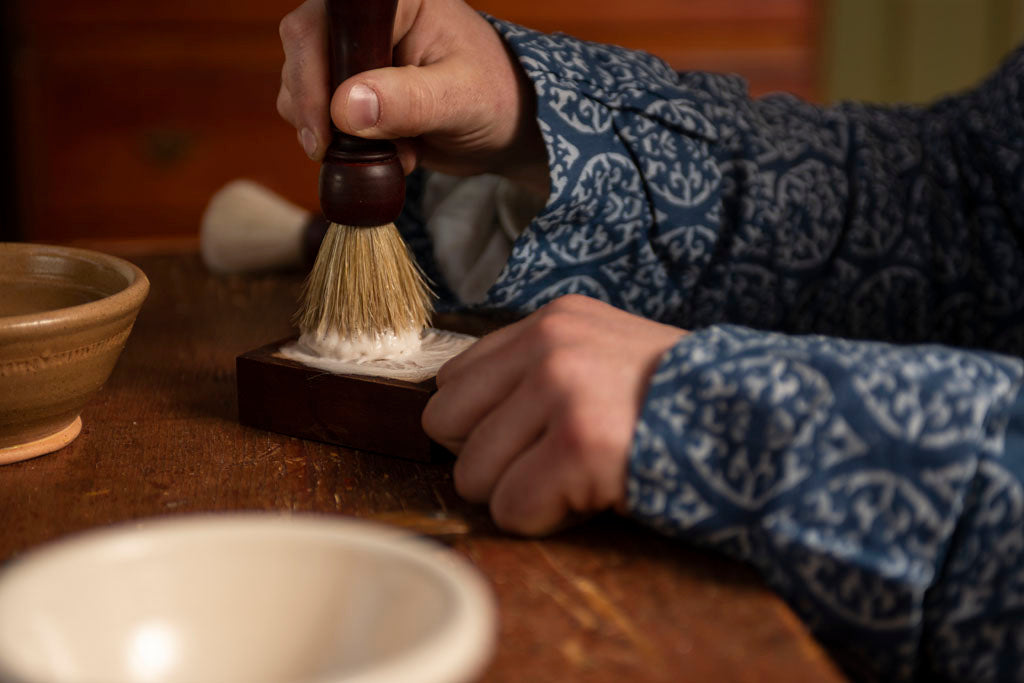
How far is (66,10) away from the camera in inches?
70.1

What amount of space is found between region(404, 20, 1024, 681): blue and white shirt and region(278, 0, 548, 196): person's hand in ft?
0.10

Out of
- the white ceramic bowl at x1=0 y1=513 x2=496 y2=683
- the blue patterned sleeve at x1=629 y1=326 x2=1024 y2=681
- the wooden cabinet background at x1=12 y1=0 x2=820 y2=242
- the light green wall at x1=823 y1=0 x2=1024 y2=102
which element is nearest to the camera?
the white ceramic bowl at x1=0 y1=513 x2=496 y2=683

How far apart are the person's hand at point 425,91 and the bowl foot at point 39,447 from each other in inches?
8.6

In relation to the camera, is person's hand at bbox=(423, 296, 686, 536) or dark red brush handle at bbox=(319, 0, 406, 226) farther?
dark red brush handle at bbox=(319, 0, 406, 226)

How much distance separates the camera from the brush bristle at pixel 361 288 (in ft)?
1.98

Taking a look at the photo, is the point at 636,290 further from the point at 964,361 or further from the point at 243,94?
the point at 243,94

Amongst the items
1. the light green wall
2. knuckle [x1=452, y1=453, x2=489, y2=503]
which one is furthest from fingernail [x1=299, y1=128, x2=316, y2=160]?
the light green wall

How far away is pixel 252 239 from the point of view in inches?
37.6

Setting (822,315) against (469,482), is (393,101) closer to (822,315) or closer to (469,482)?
(469,482)

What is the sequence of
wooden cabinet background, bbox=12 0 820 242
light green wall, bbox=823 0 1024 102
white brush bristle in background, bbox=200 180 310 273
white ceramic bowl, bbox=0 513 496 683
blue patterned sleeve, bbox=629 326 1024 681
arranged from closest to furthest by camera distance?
white ceramic bowl, bbox=0 513 496 683
blue patterned sleeve, bbox=629 326 1024 681
white brush bristle in background, bbox=200 180 310 273
wooden cabinet background, bbox=12 0 820 242
light green wall, bbox=823 0 1024 102

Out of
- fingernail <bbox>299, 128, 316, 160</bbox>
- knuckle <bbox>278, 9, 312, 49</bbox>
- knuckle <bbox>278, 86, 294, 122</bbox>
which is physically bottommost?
fingernail <bbox>299, 128, 316, 160</bbox>

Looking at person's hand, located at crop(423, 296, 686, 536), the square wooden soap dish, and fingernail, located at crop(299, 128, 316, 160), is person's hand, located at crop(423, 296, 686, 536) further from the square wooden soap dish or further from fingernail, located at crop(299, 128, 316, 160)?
fingernail, located at crop(299, 128, 316, 160)

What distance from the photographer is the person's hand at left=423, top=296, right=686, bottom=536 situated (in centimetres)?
44

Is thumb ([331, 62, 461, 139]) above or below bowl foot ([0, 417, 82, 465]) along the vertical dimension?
above
